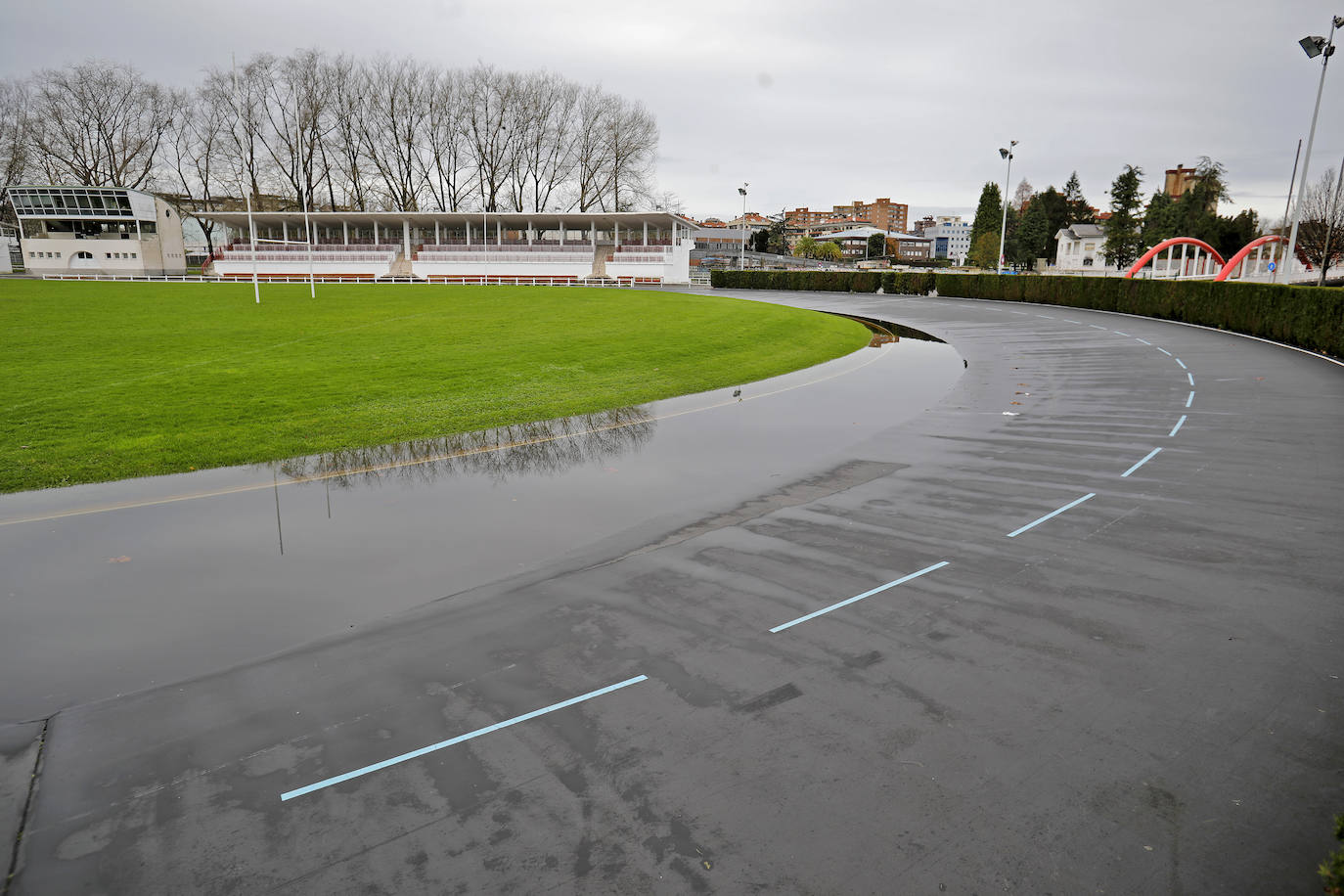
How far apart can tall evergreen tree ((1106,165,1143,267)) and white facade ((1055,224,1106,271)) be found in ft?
27.7

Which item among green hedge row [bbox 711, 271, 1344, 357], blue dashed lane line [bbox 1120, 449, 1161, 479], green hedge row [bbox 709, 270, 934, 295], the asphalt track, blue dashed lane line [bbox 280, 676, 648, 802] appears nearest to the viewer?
the asphalt track

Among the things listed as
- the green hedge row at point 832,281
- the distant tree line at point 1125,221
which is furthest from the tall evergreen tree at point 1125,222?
the green hedge row at point 832,281

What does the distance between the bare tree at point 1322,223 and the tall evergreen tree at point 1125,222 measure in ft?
48.8

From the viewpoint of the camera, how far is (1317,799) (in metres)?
4.46

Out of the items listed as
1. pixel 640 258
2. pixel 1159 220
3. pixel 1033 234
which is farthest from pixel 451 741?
pixel 1033 234

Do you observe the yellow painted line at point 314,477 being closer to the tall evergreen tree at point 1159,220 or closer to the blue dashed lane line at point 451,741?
the blue dashed lane line at point 451,741

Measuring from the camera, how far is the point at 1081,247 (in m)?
101

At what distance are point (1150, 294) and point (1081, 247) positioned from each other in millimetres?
69985

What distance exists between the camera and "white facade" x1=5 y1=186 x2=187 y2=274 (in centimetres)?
8131

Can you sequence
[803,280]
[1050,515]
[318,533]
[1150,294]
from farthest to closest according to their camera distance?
[803,280]
[1150,294]
[1050,515]
[318,533]

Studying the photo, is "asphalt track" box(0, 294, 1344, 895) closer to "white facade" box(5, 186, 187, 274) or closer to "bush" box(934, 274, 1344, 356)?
"bush" box(934, 274, 1344, 356)

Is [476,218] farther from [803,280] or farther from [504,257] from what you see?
[803,280]

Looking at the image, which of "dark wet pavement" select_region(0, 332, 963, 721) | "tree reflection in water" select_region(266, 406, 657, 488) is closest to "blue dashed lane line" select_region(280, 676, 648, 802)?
"dark wet pavement" select_region(0, 332, 963, 721)

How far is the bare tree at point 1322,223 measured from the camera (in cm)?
6789
